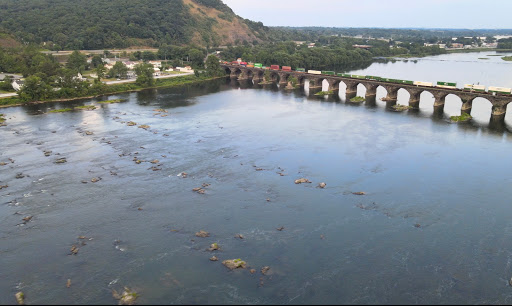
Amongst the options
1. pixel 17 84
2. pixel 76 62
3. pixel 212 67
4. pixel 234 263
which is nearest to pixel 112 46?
pixel 76 62

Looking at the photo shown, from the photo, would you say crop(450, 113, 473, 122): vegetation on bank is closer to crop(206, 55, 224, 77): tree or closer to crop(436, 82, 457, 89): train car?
crop(436, 82, 457, 89): train car

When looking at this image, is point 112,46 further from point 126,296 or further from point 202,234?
point 126,296

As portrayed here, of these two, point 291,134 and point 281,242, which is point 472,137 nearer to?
point 291,134

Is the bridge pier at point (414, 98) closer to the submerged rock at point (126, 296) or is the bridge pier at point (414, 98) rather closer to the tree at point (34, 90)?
the submerged rock at point (126, 296)

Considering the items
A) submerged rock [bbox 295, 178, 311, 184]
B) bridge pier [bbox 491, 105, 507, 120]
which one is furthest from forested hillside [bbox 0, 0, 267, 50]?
bridge pier [bbox 491, 105, 507, 120]

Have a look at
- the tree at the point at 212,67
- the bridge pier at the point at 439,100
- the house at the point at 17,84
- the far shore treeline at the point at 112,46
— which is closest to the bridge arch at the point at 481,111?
the bridge pier at the point at 439,100

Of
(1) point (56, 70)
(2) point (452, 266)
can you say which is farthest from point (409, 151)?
(1) point (56, 70)

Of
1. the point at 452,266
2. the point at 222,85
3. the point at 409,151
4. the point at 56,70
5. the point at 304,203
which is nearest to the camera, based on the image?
the point at 452,266
